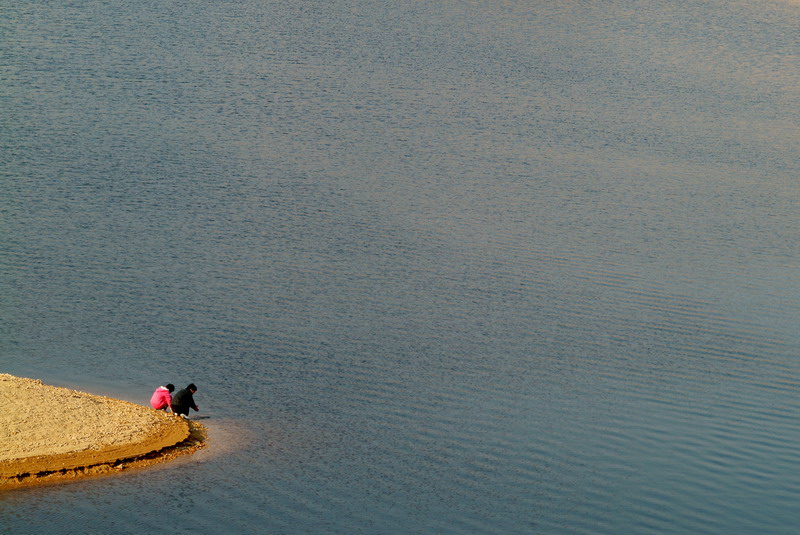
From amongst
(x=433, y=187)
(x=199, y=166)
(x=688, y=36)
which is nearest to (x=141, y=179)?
(x=199, y=166)

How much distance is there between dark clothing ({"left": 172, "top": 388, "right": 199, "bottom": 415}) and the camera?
24547mm

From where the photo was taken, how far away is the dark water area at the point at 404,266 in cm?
→ 2284

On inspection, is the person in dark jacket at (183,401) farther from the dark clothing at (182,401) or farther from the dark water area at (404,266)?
the dark water area at (404,266)

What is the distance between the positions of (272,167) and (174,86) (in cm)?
1299

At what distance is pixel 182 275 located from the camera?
1389 inches

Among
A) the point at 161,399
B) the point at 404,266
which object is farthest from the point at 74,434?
the point at 404,266

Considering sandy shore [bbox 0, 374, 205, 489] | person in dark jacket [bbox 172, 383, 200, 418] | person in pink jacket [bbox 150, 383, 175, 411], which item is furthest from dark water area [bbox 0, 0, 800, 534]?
person in pink jacket [bbox 150, 383, 175, 411]

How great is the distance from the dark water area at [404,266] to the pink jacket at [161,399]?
1.18 m

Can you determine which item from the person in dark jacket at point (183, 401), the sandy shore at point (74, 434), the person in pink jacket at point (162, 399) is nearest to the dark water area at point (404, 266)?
the sandy shore at point (74, 434)

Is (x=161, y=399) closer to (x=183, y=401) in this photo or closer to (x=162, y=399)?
(x=162, y=399)

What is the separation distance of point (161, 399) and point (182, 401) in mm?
686

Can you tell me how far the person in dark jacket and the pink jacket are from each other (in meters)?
0.31

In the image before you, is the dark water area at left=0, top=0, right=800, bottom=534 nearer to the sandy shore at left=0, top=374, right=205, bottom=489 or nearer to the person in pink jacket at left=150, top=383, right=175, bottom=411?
the sandy shore at left=0, top=374, right=205, bottom=489

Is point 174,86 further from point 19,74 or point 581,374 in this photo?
point 581,374
